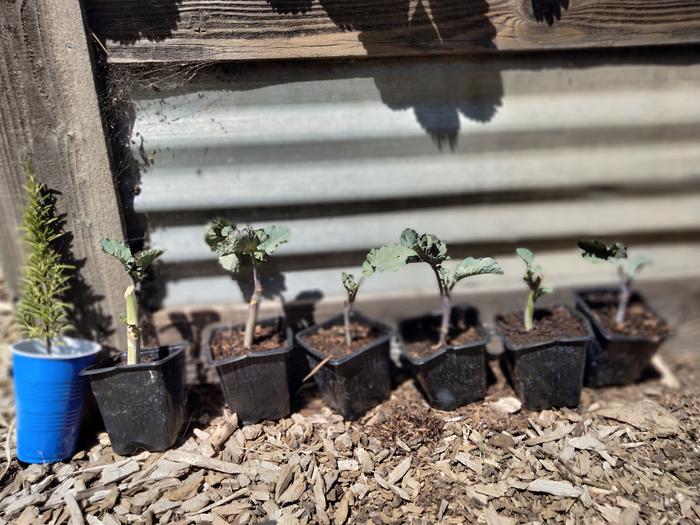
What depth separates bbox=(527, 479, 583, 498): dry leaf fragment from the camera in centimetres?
228

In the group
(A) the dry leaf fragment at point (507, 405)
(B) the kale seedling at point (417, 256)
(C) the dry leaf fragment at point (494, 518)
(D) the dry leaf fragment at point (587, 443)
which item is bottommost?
(C) the dry leaf fragment at point (494, 518)

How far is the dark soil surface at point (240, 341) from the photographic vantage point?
271 cm

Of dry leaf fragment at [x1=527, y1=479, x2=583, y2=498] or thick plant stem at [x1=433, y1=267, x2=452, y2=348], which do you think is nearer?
dry leaf fragment at [x1=527, y1=479, x2=583, y2=498]

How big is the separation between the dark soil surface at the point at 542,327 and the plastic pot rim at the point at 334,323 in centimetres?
56

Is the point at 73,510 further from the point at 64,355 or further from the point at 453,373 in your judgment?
the point at 453,373

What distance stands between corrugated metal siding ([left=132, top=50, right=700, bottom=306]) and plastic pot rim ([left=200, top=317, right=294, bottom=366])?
0.21 meters

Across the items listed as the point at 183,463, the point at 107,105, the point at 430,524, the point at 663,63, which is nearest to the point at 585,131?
the point at 663,63

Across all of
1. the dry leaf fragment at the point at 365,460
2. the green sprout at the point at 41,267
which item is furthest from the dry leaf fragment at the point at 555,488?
the green sprout at the point at 41,267

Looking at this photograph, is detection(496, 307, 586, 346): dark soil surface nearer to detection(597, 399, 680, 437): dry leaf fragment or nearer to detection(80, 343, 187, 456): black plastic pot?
detection(597, 399, 680, 437): dry leaf fragment

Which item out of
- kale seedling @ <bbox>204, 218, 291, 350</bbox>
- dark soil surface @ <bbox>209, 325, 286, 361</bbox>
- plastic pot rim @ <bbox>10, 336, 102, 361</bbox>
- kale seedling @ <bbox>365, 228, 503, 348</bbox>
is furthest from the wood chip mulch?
kale seedling @ <bbox>365, 228, 503, 348</bbox>

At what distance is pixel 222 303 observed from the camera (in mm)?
3090

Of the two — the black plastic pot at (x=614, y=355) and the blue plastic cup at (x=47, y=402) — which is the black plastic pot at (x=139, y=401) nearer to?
the blue plastic cup at (x=47, y=402)

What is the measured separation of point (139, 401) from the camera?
2.53 metres

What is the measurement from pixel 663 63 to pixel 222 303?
2.57 meters
